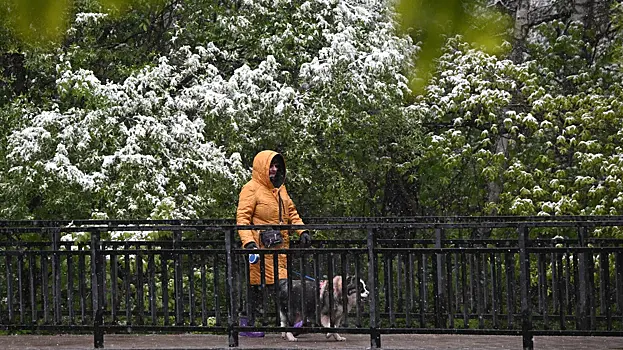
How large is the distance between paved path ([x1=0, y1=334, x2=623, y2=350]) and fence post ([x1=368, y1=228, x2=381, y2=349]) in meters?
0.33

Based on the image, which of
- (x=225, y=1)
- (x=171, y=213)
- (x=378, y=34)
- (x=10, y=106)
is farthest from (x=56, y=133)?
(x=378, y=34)

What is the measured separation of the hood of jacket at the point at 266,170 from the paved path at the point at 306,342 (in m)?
1.49

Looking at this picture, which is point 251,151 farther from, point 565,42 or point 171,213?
point 565,42

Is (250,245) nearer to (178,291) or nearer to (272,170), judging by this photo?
(178,291)

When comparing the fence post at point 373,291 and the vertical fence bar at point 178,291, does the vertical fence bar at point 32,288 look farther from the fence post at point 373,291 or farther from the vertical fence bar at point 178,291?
the fence post at point 373,291

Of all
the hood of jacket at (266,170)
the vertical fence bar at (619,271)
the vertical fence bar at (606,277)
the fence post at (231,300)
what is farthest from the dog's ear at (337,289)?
the vertical fence bar at (619,271)

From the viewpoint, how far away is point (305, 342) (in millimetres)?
10062

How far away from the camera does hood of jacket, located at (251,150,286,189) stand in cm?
1061

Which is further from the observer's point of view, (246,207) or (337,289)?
(246,207)

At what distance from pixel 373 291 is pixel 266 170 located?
195 centimetres

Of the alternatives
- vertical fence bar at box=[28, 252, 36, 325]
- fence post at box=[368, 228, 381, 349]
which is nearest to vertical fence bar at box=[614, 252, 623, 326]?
fence post at box=[368, 228, 381, 349]

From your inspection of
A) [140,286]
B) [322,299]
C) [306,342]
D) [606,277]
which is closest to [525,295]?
[606,277]

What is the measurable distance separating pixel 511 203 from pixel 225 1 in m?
5.77

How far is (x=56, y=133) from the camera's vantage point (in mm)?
16047
